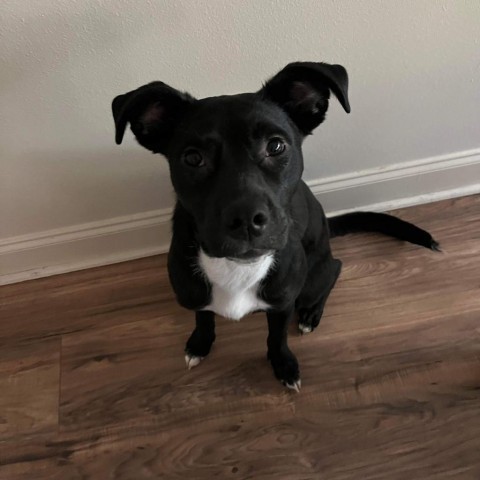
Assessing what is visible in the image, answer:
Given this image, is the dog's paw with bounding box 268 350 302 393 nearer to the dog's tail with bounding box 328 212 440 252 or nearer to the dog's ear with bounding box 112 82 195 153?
the dog's tail with bounding box 328 212 440 252

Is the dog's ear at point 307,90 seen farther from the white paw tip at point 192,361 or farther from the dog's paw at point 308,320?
the white paw tip at point 192,361

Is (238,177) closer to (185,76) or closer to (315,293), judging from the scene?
(185,76)

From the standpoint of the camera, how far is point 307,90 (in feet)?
4.11

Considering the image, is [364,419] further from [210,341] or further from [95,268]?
[95,268]

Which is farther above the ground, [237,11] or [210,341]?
[237,11]

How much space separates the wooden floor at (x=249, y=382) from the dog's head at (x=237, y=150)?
65 centimetres

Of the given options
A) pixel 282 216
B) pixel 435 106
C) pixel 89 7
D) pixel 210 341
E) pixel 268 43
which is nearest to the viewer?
pixel 282 216

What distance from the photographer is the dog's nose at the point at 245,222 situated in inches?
42.4

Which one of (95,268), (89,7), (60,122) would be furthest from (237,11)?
(95,268)

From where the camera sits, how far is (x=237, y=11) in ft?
4.83

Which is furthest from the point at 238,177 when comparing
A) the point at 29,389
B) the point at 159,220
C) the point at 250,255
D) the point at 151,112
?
the point at 29,389

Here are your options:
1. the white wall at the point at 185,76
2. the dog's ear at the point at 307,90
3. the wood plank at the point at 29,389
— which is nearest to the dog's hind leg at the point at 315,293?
the white wall at the point at 185,76

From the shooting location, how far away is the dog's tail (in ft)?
6.22

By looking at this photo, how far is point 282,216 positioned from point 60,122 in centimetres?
84
